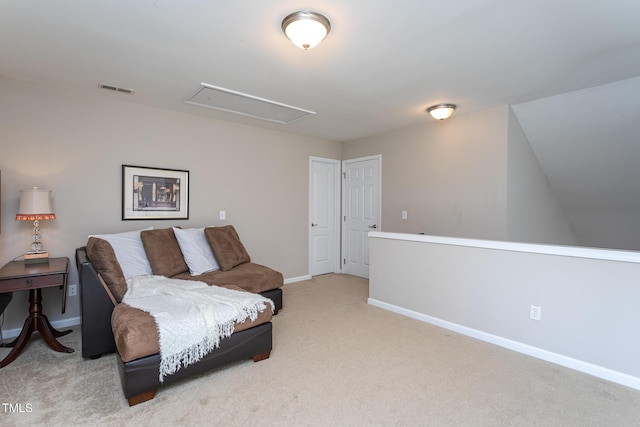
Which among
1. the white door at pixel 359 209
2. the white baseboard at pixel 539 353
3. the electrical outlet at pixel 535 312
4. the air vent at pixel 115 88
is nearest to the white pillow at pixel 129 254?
the air vent at pixel 115 88

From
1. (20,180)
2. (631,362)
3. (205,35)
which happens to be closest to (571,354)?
(631,362)

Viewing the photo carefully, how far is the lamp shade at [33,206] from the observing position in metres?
2.75

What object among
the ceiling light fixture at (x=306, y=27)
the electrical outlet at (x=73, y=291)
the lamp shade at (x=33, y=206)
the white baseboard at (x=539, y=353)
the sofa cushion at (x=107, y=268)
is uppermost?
the ceiling light fixture at (x=306, y=27)

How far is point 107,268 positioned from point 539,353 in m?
3.59

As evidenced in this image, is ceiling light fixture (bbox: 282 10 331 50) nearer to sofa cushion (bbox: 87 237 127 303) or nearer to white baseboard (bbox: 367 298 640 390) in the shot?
sofa cushion (bbox: 87 237 127 303)

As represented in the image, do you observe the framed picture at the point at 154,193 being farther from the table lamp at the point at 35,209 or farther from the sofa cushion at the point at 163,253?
the table lamp at the point at 35,209

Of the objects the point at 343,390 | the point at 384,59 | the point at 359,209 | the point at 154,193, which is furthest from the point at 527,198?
the point at 154,193

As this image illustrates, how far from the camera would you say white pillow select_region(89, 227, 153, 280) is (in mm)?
3018

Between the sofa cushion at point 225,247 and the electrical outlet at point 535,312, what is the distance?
9.61 feet

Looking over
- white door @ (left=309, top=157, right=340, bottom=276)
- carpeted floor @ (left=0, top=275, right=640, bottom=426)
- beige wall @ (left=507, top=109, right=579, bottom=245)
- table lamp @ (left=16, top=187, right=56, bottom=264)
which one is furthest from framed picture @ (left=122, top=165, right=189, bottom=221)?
beige wall @ (left=507, top=109, right=579, bottom=245)

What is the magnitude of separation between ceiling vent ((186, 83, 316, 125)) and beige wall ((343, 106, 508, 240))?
5.28 ft

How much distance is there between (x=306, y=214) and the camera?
521 cm

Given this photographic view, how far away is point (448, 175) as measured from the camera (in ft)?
13.6

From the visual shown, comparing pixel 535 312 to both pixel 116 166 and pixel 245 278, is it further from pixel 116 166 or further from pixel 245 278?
pixel 116 166
